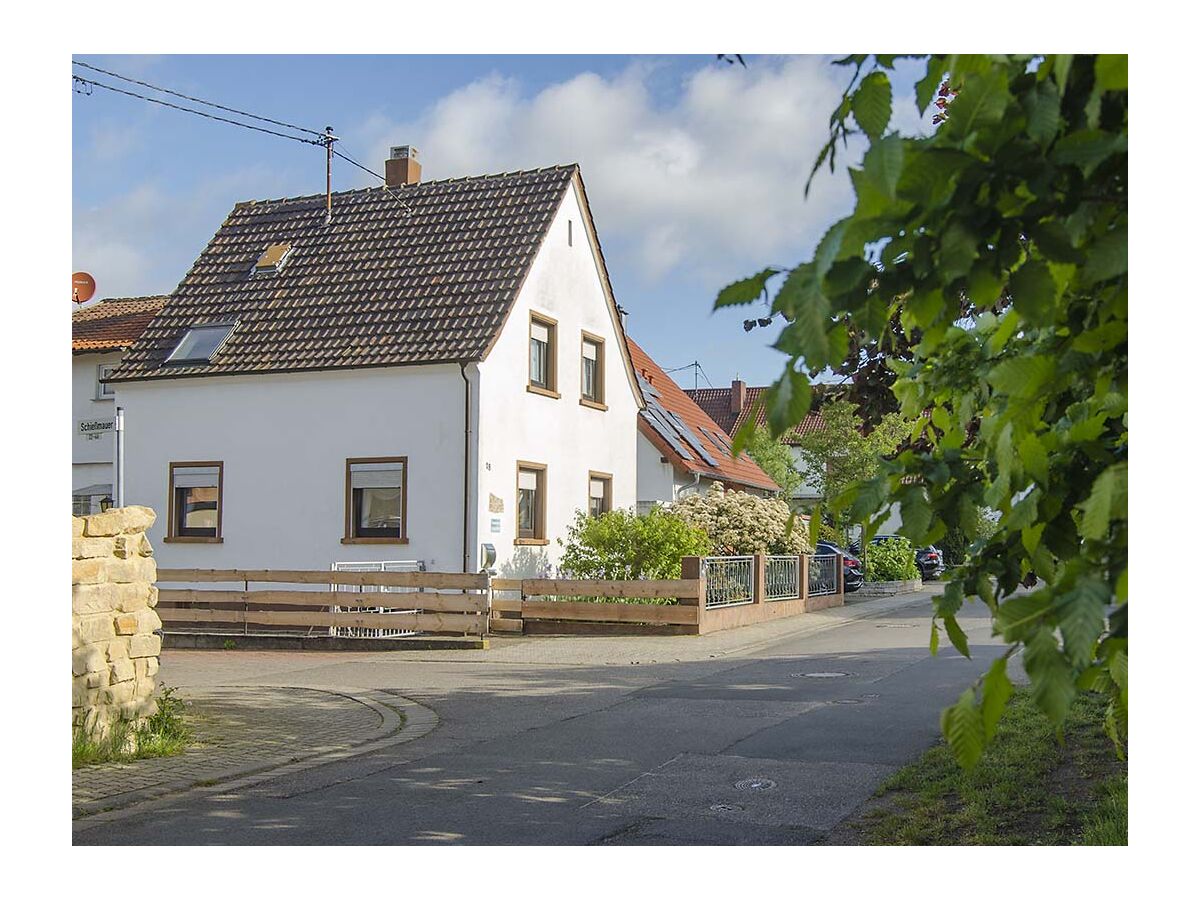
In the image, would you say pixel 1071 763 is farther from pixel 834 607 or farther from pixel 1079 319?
pixel 834 607

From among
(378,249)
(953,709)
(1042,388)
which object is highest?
(378,249)

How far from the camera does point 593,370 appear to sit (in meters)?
23.1

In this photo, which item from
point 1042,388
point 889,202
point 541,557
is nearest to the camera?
point 889,202

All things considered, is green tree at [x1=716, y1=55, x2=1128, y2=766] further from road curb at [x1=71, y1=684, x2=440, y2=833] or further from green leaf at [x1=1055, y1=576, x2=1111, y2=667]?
road curb at [x1=71, y1=684, x2=440, y2=833]

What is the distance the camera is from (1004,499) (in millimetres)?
3352

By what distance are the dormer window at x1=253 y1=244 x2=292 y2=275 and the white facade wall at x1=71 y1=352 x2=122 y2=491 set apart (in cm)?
404

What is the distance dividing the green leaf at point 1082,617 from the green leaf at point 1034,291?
1.77 ft

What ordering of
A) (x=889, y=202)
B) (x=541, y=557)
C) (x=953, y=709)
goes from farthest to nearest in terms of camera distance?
(x=541, y=557) → (x=953, y=709) → (x=889, y=202)

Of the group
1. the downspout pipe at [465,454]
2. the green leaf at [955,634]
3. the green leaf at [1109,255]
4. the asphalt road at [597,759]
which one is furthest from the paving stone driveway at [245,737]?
the downspout pipe at [465,454]

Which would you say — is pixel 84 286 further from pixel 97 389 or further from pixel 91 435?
pixel 97 389

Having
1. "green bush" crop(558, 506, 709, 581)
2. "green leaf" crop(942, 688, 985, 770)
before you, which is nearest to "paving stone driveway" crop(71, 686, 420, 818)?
"green leaf" crop(942, 688, 985, 770)

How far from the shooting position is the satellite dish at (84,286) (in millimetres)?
15330

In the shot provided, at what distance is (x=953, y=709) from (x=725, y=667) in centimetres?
1180
